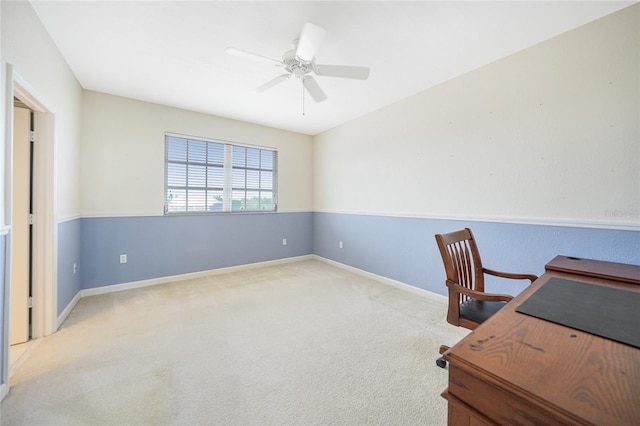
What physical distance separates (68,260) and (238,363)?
2.26 metres

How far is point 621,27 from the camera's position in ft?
5.91

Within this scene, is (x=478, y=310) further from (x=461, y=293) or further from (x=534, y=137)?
(x=534, y=137)

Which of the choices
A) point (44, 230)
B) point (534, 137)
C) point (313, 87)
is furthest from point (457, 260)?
point (44, 230)

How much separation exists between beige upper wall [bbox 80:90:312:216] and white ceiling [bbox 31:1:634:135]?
0.35 meters

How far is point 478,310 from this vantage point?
1608 millimetres

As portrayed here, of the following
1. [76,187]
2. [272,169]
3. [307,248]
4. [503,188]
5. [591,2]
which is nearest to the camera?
[591,2]

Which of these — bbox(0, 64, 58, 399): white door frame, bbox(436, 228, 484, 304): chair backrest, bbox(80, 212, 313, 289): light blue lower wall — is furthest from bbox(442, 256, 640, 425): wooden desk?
bbox(80, 212, 313, 289): light blue lower wall

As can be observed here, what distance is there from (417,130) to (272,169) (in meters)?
2.58

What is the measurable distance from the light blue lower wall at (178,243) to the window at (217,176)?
7.5 inches

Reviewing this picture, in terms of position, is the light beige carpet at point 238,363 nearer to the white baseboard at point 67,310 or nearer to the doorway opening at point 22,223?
the white baseboard at point 67,310

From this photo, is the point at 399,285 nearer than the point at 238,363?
No

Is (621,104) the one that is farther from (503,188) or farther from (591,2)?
(503,188)

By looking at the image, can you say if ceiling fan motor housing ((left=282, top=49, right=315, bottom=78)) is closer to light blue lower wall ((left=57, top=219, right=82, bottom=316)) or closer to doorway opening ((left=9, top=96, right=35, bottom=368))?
doorway opening ((left=9, top=96, right=35, bottom=368))

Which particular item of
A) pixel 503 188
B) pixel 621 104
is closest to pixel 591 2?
pixel 621 104
